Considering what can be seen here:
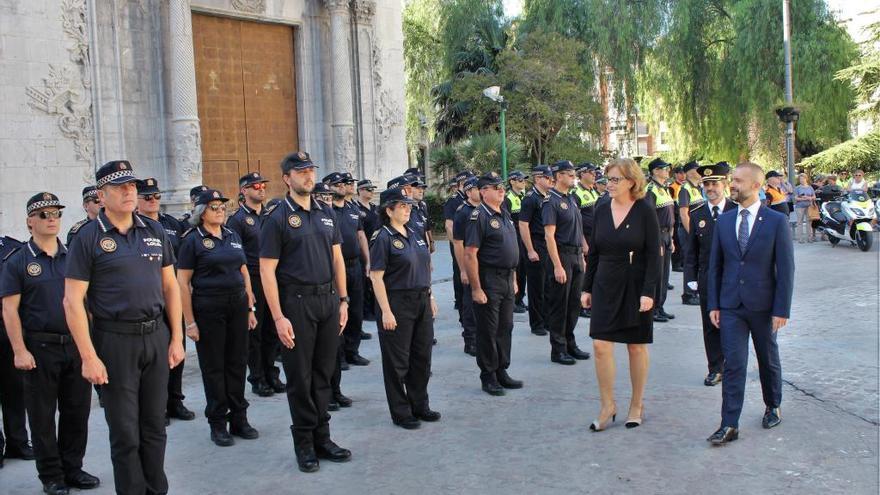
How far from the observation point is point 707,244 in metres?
7.79

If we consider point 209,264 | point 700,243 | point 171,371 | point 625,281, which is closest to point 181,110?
point 171,371

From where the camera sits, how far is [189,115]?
47.3 feet

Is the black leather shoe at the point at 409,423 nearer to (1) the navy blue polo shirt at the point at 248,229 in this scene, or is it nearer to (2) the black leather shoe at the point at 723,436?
(2) the black leather shoe at the point at 723,436

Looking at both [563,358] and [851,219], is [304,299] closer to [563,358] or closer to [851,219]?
[563,358]

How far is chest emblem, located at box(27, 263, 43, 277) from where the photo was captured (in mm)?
5613

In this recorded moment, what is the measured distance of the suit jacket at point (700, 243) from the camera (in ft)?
24.9

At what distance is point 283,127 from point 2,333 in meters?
11.8

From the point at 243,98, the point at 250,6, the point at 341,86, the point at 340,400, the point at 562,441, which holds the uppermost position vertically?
the point at 250,6

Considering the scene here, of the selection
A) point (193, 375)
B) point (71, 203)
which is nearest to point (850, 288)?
point (193, 375)

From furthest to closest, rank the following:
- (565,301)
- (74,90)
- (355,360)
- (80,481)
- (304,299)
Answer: (74,90)
(355,360)
(565,301)
(304,299)
(80,481)

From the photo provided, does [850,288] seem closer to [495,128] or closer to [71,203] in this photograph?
[71,203]

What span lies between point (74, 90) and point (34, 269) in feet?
26.7

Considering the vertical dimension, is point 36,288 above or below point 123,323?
above

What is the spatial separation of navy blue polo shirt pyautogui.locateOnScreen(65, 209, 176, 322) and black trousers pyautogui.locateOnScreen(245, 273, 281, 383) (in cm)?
306
